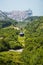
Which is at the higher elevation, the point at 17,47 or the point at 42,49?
the point at 42,49

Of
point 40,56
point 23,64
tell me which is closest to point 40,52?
point 40,56

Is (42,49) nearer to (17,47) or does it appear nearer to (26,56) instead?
(26,56)

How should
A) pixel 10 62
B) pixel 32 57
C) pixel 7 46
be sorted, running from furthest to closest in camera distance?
pixel 7 46
pixel 32 57
pixel 10 62

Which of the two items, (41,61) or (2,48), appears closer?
(41,61)

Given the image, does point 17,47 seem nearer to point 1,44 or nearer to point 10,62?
point 1,44

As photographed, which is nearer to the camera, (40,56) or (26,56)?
(40,56)

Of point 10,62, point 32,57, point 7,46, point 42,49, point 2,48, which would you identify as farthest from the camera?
point 7,46

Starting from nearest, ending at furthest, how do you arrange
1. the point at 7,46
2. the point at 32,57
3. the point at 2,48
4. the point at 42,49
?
the point at 32,57, the point at 42,49, the point at 2,48, the point at 7,46

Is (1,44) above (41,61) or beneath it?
beneath

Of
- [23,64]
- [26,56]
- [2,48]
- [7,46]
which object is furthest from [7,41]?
[23,64]
